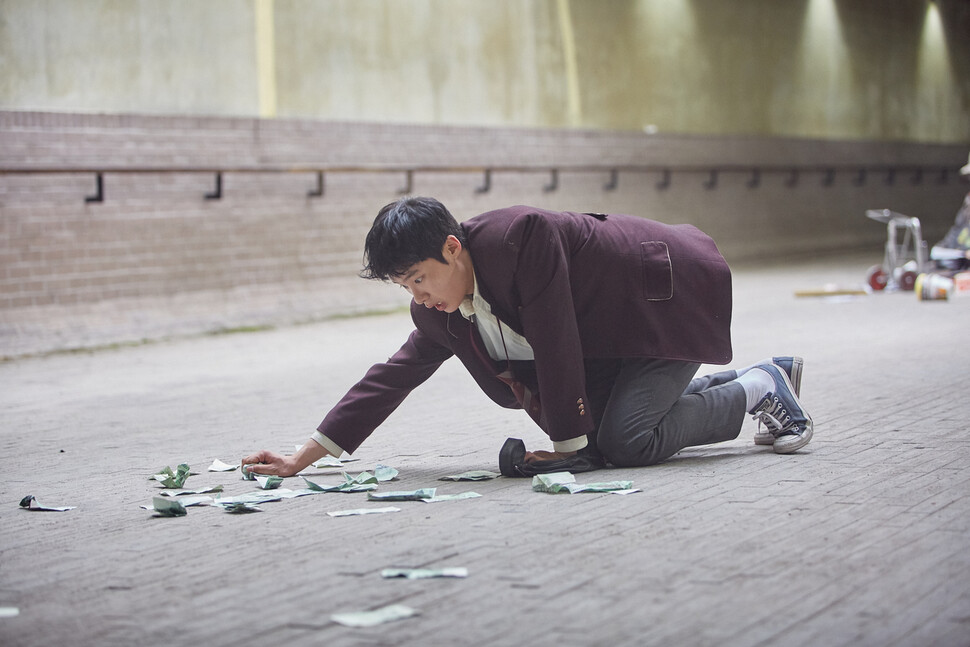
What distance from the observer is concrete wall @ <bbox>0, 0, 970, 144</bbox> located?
1005 centimetres

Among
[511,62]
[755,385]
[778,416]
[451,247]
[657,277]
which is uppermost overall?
[511,62]

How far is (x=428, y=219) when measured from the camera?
3922mm

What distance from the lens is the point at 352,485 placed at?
4355 millimetres

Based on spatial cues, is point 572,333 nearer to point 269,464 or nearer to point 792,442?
point 792,442

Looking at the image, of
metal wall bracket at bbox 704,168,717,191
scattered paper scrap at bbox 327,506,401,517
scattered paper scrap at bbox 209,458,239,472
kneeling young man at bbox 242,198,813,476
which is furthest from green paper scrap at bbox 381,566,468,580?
metal wall bracket at bbox 704,168,717,191

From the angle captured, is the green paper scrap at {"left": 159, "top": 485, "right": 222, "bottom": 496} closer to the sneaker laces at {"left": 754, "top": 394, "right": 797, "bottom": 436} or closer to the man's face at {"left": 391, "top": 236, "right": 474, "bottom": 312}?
the man's face at {"left": 391, "top": 236, "right": 474, "bottom": 312}

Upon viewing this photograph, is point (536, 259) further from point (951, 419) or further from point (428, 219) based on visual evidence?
point (951, 419)

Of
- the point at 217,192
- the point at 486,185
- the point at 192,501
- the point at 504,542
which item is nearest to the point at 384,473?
the point at 192,501

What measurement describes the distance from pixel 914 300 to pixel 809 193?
8981 mm

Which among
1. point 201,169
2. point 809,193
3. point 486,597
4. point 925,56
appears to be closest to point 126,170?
point 201,169

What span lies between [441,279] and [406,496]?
0.75m

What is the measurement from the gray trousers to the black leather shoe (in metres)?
0.05

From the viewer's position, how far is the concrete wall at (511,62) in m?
10.1

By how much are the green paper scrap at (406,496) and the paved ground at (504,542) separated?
0.26 feet
